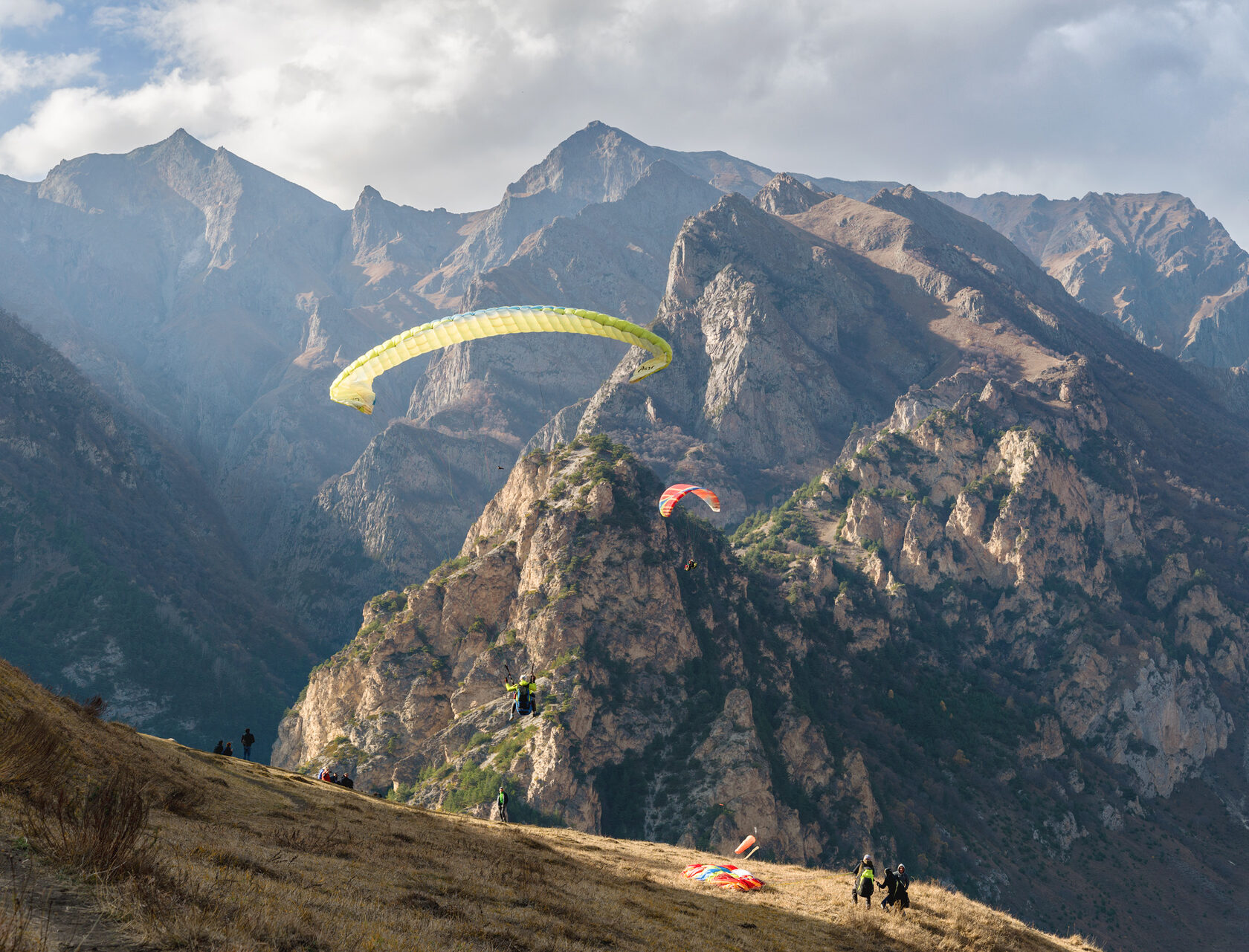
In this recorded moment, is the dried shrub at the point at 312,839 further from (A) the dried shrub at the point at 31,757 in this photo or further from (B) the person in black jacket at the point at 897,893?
(B) the person in black jacket at the point at 897,893

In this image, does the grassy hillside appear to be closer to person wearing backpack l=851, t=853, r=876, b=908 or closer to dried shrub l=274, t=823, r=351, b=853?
dried shrub l=274, t=823, r=351, b=853

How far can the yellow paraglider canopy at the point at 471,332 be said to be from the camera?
42.0 m

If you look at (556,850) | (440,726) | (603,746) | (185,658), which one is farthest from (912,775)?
(185,658)

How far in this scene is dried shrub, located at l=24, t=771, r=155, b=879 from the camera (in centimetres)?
1639

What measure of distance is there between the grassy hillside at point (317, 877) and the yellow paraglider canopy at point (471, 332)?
718 inches

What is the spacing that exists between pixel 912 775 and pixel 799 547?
192ft

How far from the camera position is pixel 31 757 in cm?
2269

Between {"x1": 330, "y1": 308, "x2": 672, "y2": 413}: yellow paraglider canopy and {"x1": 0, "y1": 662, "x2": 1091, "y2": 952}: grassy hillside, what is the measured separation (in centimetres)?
1824

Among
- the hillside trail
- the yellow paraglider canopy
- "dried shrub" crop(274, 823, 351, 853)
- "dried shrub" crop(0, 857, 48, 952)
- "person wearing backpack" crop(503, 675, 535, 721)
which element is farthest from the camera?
"person wearing backpack" crop(503, 675, 535, 721)

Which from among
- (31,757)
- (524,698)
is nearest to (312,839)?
(31,757)

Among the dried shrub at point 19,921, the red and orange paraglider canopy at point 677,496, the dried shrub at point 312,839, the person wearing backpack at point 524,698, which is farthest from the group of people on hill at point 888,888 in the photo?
the red and orange paraglider canopy at point 677,496

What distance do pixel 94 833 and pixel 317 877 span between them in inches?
242

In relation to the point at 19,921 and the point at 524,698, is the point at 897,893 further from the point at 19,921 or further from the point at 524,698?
the point at 19,921

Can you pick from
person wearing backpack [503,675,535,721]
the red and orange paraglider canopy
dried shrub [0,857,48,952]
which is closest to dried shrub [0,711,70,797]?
dried shrub [0,857,48,952]
